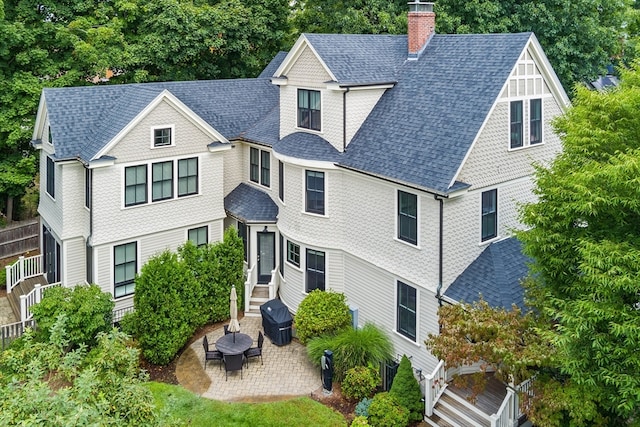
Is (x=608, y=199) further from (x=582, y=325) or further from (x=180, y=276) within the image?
(x=180, y=276)

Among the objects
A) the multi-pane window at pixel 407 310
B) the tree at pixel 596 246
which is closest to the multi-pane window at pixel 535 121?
the tree at pixel 596 246

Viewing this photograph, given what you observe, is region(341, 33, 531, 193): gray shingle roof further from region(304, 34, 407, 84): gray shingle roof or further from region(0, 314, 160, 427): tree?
region(0, 314, 160, 427): tree

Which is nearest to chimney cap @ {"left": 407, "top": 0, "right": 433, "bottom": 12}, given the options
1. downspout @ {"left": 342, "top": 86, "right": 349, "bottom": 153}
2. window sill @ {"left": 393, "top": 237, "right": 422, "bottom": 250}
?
downspout @ {"left": 342, "top": 86, "right": 349, "bottom": 153}

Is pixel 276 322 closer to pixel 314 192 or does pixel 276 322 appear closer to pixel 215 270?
pixel 215 270

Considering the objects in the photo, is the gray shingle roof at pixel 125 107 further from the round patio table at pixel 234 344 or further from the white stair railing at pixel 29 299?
the round patio table at pixel 234 344

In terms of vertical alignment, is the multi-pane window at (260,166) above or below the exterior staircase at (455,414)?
above

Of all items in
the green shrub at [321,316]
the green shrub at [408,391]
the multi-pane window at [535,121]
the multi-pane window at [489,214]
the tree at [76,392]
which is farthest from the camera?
the green shrub at [321,316]
